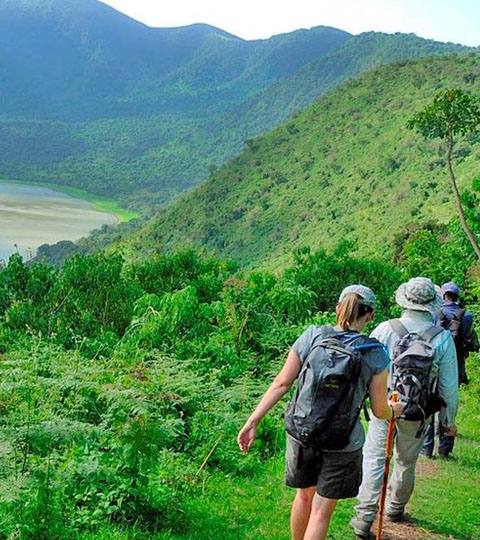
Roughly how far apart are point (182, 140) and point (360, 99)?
86.2 metres

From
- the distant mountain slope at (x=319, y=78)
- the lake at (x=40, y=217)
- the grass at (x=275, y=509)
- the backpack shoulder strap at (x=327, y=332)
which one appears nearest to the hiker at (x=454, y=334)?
the grass at (x=275, y=509)

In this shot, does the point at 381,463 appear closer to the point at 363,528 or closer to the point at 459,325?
the point at 363,528

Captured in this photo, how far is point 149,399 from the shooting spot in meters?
5.31

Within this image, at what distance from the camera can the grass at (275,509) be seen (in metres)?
3.77

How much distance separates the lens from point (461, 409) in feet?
24.8

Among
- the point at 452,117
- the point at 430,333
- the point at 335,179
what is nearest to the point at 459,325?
the point at 430,333

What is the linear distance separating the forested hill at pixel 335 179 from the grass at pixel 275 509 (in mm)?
42265

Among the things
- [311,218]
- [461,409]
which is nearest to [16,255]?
[461,409]

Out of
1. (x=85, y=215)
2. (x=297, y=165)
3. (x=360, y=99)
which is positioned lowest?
(x=85, y=215)

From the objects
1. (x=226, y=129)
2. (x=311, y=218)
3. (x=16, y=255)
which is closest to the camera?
(x=16, y=255)

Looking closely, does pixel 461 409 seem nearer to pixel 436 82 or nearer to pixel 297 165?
pixel 297 165

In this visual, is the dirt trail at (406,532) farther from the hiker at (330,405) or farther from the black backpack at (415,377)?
the hiker at (330,405)

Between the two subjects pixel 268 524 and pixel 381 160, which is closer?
pixel 268 524

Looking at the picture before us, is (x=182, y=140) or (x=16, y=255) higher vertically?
(x=182, y=140)
